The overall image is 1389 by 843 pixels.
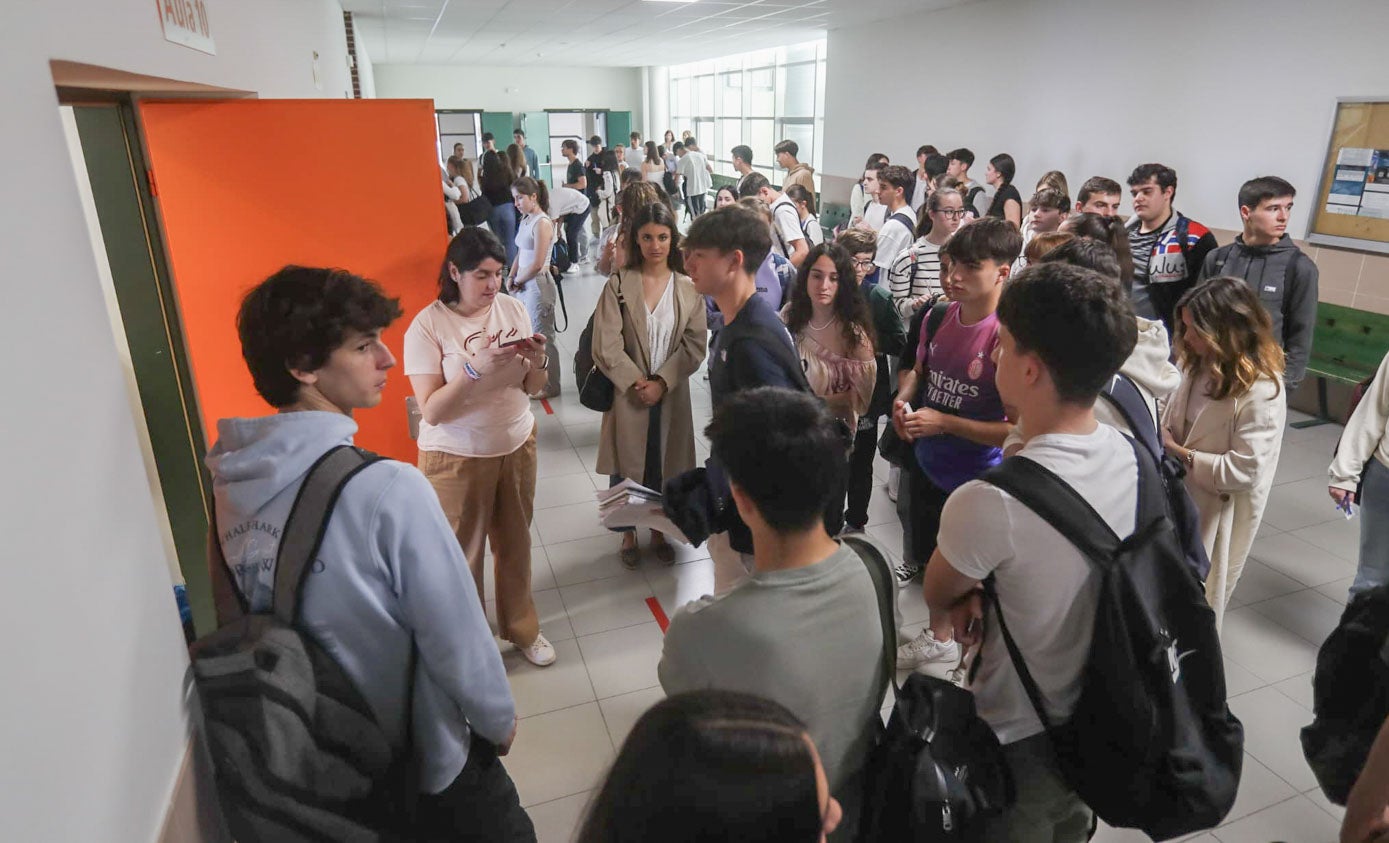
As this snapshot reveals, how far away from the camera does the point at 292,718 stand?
1227 mm

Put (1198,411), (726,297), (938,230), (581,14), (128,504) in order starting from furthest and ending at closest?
(581,14), (938,230), (1198,411), (726,297), (128,504)

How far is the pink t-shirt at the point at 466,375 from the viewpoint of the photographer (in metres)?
2.53

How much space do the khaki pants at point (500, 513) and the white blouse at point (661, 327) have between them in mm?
749

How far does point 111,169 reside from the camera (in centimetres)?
241

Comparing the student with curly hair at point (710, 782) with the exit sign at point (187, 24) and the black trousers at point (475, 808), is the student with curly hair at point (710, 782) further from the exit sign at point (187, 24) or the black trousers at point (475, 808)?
the exit sign at point (187, 24)

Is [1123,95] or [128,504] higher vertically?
[1123,95]

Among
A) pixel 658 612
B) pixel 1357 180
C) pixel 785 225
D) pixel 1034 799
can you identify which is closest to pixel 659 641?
pixel 658 612

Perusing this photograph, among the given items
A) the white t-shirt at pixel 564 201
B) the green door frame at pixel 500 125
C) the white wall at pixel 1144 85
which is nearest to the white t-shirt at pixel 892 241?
the white wall at pixel 1144 85

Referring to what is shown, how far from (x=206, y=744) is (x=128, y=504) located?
480 millimetres

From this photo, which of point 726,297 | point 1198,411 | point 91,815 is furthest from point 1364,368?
point 91,815

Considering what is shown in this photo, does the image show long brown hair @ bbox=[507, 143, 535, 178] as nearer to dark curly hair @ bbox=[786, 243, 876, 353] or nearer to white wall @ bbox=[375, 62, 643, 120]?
dark curly hair @ bbox=[786, 243, 876, 353]

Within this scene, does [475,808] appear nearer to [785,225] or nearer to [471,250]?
[471,250]

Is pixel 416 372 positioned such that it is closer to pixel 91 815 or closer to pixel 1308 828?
pixel 91 815

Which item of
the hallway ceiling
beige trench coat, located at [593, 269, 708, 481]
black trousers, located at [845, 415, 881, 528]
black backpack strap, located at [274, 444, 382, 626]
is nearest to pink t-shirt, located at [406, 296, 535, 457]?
beige trench coat, located at [593, 269, 708, 481]
